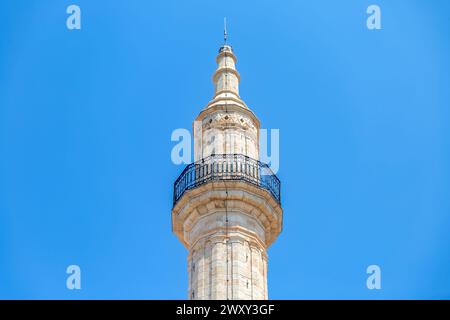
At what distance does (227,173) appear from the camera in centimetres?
→ 2845

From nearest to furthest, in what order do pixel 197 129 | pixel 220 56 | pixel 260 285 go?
pixel 260 285 → pixel 197 129 → pixel 220 56

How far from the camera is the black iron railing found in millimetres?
28469

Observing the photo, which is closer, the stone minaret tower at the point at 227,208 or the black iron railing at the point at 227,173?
the stone minaret tower at the point at 227,208

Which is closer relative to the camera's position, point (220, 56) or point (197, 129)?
point (197, 129)

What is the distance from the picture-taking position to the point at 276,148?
31.1 meters

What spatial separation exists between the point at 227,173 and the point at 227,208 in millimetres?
1122

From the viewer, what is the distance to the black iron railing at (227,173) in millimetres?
28469

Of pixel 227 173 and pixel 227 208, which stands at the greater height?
pixel 227 173

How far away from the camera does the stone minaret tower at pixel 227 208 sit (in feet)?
86.8

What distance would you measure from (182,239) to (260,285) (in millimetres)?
3309

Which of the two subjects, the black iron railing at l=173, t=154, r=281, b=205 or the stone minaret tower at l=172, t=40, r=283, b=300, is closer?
the stone minaret tower at l=172, t=40, r=283, b=300
